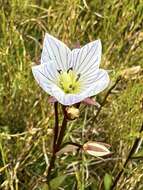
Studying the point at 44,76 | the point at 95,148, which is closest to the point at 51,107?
the point at 95,148

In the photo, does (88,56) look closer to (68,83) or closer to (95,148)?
(68,83)

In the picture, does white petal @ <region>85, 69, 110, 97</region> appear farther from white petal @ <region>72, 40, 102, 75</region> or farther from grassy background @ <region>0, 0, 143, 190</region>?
grassy background @ <region>0, 0, 143, 190</region>

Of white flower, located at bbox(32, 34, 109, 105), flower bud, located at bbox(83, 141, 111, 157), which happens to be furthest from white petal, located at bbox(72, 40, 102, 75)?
flower bud, located at bbox(83, 141, 111, 157)

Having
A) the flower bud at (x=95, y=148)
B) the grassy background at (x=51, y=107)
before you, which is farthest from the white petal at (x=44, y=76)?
the grassy background at (x=51, y=107)

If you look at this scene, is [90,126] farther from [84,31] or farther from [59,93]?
[59,93]

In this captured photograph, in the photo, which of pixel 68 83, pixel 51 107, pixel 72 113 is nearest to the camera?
pixel 72 113

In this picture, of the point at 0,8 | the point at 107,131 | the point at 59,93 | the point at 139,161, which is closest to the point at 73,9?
the point at 0,8
